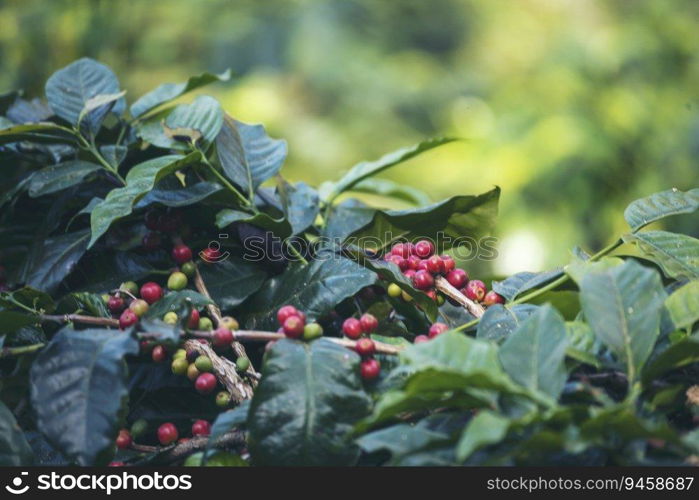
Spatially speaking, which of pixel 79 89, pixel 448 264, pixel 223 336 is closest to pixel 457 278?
pixel 448 264

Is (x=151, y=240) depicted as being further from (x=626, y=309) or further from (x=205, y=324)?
(x=626, y=309)

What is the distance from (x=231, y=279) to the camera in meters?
0.80

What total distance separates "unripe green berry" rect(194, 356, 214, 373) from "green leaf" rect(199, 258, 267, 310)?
4.6 inches

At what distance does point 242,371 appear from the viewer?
0.69 metres

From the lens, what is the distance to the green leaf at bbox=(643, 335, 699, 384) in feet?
1.77

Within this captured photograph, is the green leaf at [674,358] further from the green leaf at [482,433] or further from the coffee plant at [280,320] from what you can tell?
the green leaf at [482,433]

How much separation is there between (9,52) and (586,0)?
8.29 feet

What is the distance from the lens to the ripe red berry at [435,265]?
2.53 ft

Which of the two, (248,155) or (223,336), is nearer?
(223,336)

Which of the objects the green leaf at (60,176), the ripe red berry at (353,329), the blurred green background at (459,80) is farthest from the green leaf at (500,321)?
the blurred green background at (459,80)

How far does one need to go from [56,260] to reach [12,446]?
24 cm

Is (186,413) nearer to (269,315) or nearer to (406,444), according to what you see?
(269,315)

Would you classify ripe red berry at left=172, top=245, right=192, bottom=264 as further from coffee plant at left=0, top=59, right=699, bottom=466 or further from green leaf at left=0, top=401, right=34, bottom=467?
green leaf at left=0, top=401, right=34, bottom=467

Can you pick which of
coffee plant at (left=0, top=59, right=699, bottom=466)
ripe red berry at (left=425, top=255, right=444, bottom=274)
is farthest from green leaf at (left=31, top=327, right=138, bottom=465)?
ripe red berry at (left=425, top=255, right=444, bottom=274)
